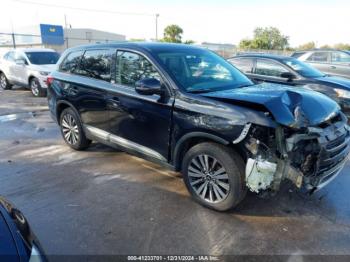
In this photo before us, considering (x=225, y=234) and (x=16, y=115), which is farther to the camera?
(x=16, y=115)

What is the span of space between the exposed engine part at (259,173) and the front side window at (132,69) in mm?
1607

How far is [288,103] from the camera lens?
310cm

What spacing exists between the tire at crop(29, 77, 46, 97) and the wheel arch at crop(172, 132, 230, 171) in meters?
8.34

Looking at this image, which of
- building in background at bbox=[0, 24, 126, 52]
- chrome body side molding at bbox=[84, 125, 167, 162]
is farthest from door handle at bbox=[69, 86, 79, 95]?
building in background at bbox=[0, 24, 126, 52]

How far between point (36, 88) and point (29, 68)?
0.77 meters

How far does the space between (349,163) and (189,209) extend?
3.08 m

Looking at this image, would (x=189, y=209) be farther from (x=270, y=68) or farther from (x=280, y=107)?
(x=270, y=68)

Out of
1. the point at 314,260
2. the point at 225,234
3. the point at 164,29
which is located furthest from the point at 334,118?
the point at 164,29

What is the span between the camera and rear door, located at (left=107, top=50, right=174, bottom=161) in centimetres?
364

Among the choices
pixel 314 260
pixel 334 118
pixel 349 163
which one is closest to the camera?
pixel 314 260

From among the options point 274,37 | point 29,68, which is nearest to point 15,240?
point 29,68

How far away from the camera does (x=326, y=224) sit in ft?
10.5

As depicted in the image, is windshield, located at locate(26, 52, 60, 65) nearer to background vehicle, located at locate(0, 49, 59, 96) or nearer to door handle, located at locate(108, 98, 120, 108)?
background vehicle, located at locate(0, 49, 59, 96)

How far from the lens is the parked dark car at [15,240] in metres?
1.62
